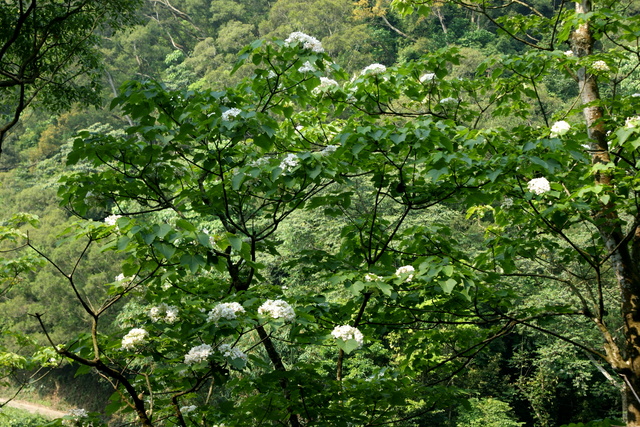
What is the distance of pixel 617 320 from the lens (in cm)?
1439

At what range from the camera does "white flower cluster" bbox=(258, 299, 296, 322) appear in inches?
77.4

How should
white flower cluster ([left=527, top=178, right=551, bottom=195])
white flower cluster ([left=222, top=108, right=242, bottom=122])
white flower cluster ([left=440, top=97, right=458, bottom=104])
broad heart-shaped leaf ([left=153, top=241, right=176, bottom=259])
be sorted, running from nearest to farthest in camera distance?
broad heart-shaped leaf ([left=153, top=241, right=176, bottom=259]) < white flower cluster ([left=222, top=108, right=242, bottom=122]) < white flower cluster ([left=527, top=178, right=551, bottom=195]) < white flower cluster ([left=440, top=97, right=458, bottom=104])

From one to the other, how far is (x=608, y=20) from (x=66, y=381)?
24887 millimetres

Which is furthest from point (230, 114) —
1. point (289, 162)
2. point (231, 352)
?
point (231, 352)

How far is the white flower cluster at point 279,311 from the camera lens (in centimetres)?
197

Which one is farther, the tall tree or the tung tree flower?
the tall tree

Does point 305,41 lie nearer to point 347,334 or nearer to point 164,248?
point 164,248

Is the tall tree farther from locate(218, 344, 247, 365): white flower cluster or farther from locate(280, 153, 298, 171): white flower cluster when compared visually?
locate(218, 344, 247, 365): white flower cluster

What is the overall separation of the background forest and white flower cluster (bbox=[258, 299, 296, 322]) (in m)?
0.07

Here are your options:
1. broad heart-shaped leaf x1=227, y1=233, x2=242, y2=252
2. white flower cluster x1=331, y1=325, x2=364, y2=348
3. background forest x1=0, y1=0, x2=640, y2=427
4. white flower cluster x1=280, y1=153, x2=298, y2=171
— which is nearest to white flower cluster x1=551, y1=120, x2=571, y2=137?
background forest x1=0, y1=0, x2=640, y2=427

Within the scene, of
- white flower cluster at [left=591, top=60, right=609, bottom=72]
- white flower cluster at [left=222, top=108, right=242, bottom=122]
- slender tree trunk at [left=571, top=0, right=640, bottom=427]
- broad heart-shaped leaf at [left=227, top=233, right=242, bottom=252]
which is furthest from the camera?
white flower cluster at [left=591, top=60, right=609, bottom=72]

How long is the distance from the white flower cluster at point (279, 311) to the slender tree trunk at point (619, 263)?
1.72 m

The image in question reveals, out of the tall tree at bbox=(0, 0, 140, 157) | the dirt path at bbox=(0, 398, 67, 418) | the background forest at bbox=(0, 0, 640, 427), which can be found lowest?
the dirt path at bbox=(0, 398, 67, 418)

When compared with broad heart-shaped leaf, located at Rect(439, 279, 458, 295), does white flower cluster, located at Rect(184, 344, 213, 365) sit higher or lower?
lower
